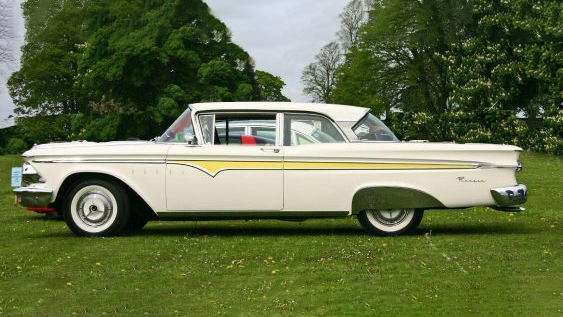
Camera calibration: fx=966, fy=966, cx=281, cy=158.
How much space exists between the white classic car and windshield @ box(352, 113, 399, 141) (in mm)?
15

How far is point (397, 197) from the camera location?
1220cm

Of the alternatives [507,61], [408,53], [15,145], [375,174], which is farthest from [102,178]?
[15,145]

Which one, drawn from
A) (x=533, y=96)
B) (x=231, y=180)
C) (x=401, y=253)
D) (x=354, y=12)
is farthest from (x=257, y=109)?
(x=354, y=12)

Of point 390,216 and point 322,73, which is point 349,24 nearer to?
point 322,73

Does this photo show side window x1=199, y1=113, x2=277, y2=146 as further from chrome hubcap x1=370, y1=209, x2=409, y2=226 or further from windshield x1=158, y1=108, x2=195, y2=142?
chrome hubcap x1=370, y1=209, x2=409, y2=226

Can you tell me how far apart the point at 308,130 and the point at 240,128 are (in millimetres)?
885

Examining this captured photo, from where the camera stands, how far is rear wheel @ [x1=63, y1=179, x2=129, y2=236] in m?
12.6

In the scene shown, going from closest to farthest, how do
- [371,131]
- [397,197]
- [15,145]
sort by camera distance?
1. [397,197]
2. [371,131]
3. [15,145]

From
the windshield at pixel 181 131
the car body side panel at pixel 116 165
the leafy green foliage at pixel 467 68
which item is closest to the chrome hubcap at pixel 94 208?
the car body side panel at pixel 116 165

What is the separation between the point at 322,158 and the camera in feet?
40.1

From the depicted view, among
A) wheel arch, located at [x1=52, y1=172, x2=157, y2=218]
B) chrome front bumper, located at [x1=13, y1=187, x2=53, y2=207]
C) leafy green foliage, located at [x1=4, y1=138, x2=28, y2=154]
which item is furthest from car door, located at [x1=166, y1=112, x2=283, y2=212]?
leafy green foliage, located at [x1=4, y1=138, x2=28, y2=154]

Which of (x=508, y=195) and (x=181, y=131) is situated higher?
(x=181, y=131)

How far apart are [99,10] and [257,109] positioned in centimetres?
5138

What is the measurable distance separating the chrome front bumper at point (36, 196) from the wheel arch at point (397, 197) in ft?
13.2
